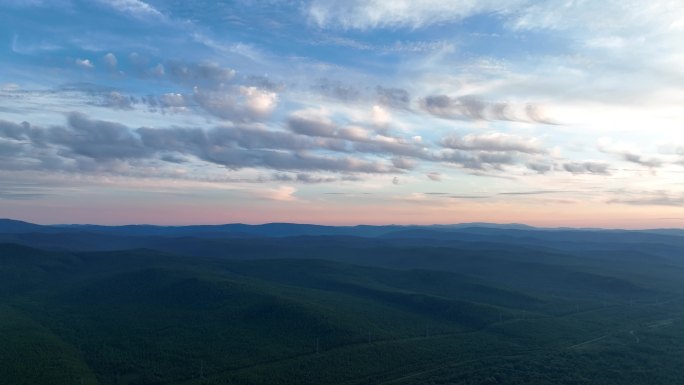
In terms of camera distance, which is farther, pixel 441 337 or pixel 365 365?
pixel 441 337

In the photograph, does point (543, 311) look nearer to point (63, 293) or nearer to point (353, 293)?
point (353, 293)

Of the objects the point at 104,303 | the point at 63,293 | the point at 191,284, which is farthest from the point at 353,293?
the point at 63,293

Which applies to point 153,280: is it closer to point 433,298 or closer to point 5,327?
point 5,327

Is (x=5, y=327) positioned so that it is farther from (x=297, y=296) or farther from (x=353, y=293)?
(x=353, y=293)

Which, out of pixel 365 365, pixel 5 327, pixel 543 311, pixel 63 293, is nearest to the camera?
pixel 365 365

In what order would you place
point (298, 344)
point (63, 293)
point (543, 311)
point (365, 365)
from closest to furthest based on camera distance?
1. point (365, 365)
2. point (298, 344)
3. point (543, 311)
4. point (63, 293)

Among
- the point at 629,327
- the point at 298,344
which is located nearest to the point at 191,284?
the point at 298,344

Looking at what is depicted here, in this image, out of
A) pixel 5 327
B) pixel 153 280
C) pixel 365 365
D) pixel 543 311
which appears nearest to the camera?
pixel 365 365

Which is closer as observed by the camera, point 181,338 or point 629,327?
point 181,338

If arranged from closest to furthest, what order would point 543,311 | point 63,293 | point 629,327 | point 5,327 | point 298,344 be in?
1. point 298,344
2. point 5,327
3. point 629,327
4. point 543,311
5. point 63,293
